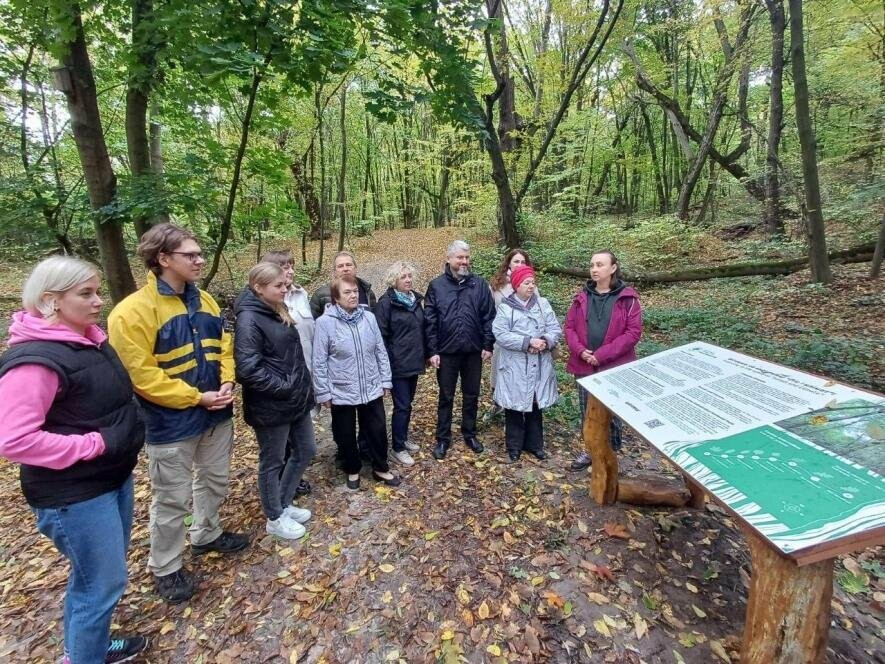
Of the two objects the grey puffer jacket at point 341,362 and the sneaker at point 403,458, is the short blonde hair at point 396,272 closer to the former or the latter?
the grey puffer jacket at point 341,362

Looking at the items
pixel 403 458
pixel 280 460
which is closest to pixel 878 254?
pixel 403 458

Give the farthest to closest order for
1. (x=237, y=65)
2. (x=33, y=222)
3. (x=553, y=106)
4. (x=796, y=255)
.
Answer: (x=553, y=106)
(x=796, y=255)
(x=33, y=222)
(x=237, y=65)

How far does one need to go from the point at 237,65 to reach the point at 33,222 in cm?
691

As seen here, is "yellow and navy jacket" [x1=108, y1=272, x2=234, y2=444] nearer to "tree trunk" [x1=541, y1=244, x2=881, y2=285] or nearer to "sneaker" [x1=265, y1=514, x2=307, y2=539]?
"sneaker" [x1=265, y1=514, x2=307, y2=539]

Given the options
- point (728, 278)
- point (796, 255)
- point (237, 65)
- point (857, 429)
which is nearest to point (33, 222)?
point (237, 65)

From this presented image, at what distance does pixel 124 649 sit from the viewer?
2.33 meters

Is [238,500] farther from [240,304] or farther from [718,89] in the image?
[718,89]

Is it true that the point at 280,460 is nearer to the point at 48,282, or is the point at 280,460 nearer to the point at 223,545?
the point at 223,545

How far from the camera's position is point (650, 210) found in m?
22.9

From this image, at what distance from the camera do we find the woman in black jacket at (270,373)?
9.16 ft

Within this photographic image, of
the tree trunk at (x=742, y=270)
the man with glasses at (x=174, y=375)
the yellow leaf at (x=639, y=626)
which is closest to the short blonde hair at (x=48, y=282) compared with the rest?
the man with glasses at (x=174, y=375)

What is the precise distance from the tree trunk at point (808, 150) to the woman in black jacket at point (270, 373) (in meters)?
9.01

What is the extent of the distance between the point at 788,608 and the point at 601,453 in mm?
1670

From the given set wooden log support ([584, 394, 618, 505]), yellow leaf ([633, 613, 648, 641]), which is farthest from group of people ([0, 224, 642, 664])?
yellow leaf ([633, 613, 648, 641])
